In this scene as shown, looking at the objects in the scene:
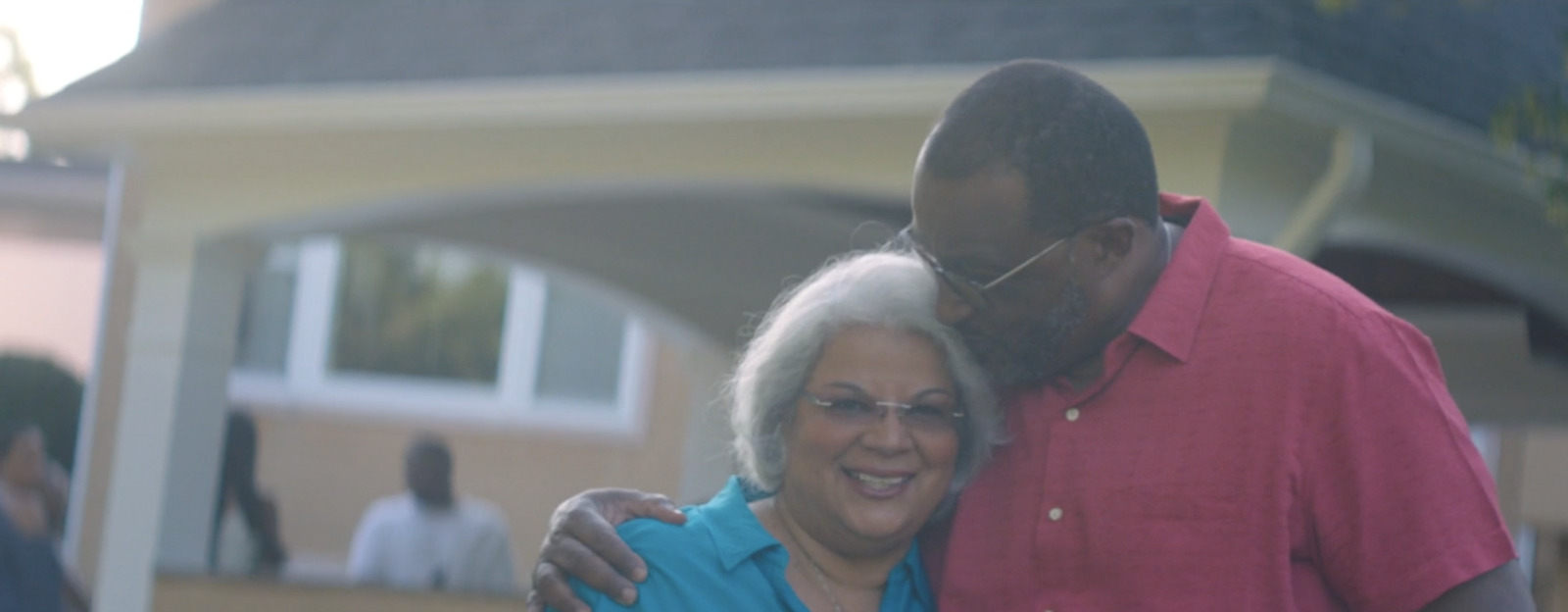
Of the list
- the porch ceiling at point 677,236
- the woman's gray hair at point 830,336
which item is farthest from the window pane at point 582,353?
the woman's gray hair at point 830,336

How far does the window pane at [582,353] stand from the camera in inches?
529

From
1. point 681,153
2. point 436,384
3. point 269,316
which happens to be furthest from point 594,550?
point 269,316

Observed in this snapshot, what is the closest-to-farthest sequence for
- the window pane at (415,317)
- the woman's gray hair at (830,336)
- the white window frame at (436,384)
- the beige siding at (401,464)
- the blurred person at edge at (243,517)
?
the woman's gray hair at (830,336)
the blurred person at edge at (243,517)
the beige siding at (401,464)
the white window frame at (436,384)
the window pane at (415,317)

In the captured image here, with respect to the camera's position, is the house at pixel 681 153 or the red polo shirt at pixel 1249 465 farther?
the house at pixel 681 153

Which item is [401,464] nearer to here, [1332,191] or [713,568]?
[1332,191]

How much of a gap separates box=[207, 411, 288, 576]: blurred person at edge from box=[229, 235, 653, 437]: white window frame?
5.16 feet

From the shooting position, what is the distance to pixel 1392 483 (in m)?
2.43

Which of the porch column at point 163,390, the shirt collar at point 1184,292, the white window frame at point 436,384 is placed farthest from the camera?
the white window frame at point 436,384

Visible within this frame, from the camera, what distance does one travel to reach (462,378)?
45.2 feet

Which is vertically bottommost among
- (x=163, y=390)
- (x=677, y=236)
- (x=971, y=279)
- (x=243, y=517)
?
(x=243, y=517)

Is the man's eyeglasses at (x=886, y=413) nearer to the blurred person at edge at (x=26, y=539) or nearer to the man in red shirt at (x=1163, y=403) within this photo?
the man in red shirt at (x=1163, y=403)

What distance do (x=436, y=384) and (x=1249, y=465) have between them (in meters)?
11.7

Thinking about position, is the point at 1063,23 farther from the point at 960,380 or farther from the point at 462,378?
the point at 462,378

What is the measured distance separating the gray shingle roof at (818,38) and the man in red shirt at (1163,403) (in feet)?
10.7
